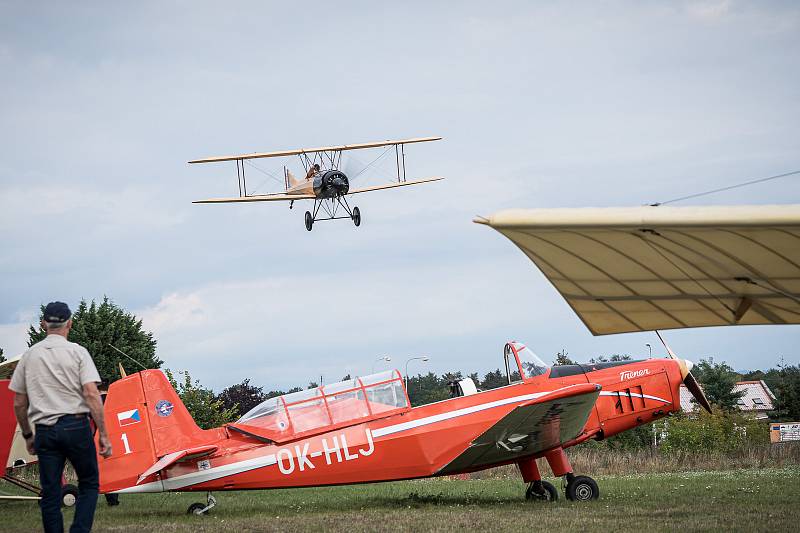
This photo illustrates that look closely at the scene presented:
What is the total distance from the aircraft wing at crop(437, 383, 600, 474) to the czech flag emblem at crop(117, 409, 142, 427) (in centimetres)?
408

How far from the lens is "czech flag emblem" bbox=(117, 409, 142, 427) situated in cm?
1149

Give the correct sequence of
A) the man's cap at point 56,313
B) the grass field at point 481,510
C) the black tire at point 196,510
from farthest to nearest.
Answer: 1. the black tire at point 196,510
2. the grass field at point 481,510
3. the man's cap at point 56,313

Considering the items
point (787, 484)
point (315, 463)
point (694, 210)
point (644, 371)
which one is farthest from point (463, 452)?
point (694, 210)

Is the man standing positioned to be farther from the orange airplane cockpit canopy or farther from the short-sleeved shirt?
the orange airplane cockpit canopy

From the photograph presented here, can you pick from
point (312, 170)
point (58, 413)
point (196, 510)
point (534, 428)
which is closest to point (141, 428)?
point (196, 510)

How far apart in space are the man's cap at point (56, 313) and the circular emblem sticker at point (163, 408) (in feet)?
19.6

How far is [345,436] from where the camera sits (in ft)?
38.4

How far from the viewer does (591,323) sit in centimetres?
930

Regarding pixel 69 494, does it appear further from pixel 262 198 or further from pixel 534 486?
pixel 262 198

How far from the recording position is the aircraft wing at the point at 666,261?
6539 millimetres

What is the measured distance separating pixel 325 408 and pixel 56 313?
6255 mm

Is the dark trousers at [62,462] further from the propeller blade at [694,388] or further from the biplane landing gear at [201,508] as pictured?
the propeller blade at [694,388]

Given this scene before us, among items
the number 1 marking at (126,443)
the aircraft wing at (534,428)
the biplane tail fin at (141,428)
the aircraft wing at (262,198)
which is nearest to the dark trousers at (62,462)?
the biplane tail fin at (141,428)

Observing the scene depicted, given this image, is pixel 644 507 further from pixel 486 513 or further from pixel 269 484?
pixel 269 484
